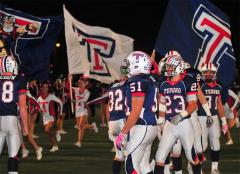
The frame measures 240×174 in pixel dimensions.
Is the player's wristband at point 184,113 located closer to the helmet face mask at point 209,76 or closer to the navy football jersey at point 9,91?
the navy football jersey at point 9,91

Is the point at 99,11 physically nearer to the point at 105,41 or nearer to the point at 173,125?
the point at 105,41

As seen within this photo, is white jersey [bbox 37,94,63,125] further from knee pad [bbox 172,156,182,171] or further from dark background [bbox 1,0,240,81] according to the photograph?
dark background [bbox 1,0,240,81]

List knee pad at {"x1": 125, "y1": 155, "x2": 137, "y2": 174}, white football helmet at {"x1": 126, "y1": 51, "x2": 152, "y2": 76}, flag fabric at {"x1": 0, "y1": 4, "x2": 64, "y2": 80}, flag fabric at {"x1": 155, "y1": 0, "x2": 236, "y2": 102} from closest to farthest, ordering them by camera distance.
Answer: knee pad at {"x1": 125, "y1": 155, "x2": 137, "y2": 174} → white football helmet at {"x1": 126, "y1": 51, "x2": 152, "y2": 76} → flag fabric at {"x1": 155, "y1": 0, "x2": 236, "y2": 102} → flag fabric at {"x1": 0, "y1": 4, "x2": 64, "y2": 80}

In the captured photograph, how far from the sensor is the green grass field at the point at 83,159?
13.9 m

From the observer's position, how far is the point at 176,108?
1158 cm

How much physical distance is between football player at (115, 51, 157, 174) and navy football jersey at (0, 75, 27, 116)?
2.25 meters

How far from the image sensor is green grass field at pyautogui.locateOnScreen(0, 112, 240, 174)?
13.9 meters

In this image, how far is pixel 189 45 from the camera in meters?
15.7

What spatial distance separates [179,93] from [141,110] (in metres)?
2.28

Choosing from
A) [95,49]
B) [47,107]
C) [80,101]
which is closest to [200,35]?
[47,107]

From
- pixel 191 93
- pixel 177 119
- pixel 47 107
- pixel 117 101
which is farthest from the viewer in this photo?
pixel 47 107

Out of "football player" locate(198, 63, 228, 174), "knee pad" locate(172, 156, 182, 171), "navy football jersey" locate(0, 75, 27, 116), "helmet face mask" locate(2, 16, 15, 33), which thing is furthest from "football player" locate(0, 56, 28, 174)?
"helmet face mask" locate(2, 16, 15, 33)

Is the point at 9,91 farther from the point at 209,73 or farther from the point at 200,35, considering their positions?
the point at 200,35

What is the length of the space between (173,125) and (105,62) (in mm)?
9593
